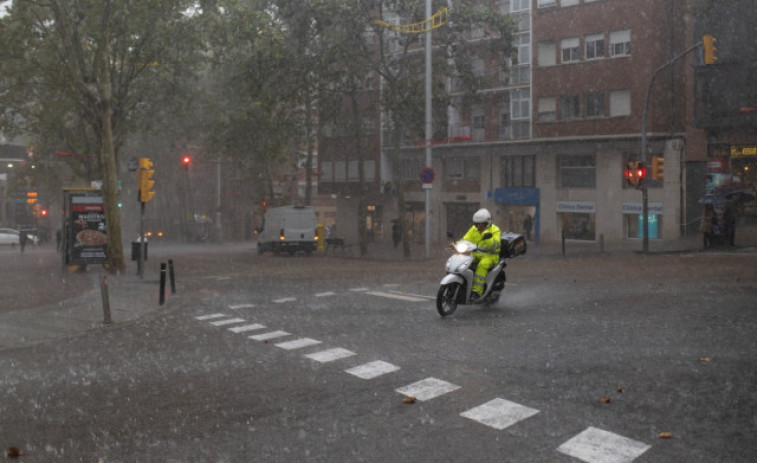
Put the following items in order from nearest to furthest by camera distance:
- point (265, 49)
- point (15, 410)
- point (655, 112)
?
point (15, 410)
point (265, 49)
point (655, 112)

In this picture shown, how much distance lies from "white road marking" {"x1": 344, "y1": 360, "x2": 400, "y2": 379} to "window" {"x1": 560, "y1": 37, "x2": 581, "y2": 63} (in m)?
30.7

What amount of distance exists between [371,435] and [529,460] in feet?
3.89

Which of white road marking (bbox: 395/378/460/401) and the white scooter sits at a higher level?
the white scooter

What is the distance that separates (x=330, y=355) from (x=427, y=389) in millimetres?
1991

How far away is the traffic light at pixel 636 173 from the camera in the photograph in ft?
80.3

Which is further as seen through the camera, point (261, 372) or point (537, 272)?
point (537, 272)

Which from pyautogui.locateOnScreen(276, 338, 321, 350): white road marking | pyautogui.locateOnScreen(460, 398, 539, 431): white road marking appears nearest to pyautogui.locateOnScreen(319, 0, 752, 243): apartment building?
pyautogui.locateOnScreen(276, 338, 321, 350): white road marking

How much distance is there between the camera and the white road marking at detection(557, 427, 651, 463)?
4406mm

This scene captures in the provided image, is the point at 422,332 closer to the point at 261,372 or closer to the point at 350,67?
the point at 261,372

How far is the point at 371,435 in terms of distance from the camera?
196 inches

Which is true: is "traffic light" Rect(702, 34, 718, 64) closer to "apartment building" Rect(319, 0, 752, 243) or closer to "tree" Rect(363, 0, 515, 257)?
"apartment building" Rect(319, 0, 752, 243)

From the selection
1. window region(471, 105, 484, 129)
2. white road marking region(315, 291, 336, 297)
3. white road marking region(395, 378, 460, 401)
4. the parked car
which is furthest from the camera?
the parked car

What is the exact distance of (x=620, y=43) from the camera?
32969 mm

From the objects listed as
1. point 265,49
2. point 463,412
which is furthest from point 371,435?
point 265,49
